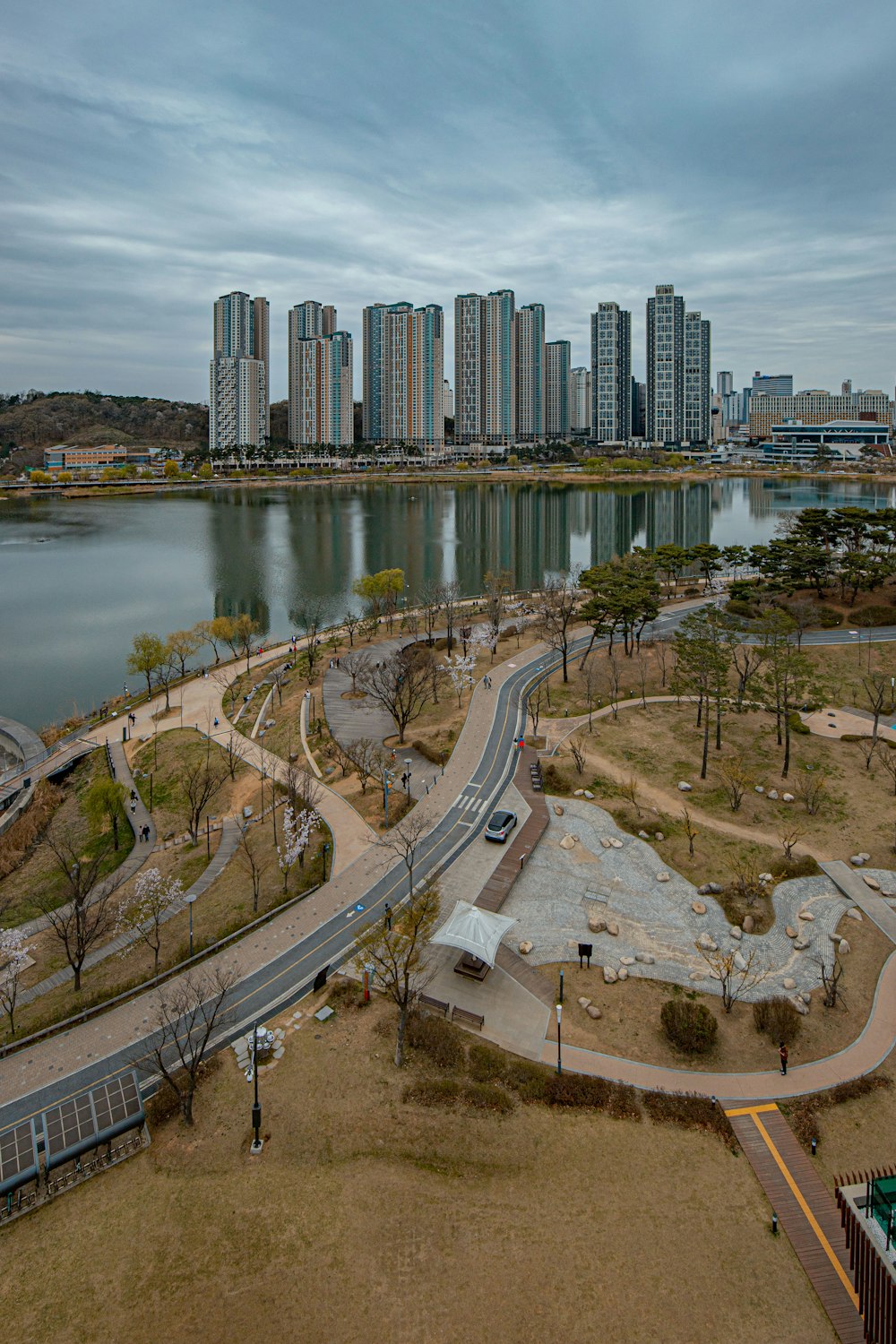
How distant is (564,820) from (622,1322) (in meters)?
17.6

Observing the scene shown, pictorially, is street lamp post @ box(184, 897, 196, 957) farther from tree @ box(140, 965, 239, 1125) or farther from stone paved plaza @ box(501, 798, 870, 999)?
stone paved plaza @ box(501, 798, 870, 999)

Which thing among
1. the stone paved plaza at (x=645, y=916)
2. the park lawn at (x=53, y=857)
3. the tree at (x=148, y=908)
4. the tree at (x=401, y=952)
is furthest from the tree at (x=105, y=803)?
the stone paved plaza at (x=645, y=916)

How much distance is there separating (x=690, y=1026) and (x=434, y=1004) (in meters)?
6.48

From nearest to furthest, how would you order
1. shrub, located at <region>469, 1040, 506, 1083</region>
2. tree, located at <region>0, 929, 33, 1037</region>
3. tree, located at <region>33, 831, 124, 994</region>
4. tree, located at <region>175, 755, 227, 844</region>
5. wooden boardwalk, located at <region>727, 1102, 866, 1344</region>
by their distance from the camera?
wooden boardwalk, located at <region>727, 1102, 866, 1344</region>
shrub, located at <region>469, 1040, 506, 1083</region>
tree, located at <region>0, 929, 33, 1037</region>
tree, located at <region>33, 831, 124, 994</region>
tree, located at <region>175, 755, 227, 844</region>

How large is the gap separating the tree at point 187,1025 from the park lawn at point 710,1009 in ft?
27.9

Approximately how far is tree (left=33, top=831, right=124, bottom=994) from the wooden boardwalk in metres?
17.8

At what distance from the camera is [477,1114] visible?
1628 centimetres

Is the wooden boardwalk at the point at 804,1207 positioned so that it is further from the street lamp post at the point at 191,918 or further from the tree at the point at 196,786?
the tree at the point at 196,786

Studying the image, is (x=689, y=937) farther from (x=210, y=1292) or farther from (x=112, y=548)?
(x=112, y=548)

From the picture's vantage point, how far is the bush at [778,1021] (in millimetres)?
18391

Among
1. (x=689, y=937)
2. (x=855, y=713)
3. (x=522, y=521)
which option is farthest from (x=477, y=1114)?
(x=522, y=521)

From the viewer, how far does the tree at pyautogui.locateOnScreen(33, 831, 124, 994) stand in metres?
21.7

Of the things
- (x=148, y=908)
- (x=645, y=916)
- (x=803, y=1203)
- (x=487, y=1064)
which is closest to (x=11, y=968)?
(x=148, y=908)

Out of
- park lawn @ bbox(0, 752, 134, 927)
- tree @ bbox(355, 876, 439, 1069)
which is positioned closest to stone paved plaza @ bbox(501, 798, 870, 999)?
tree @ bbox(355, 876, 439, 1069)
